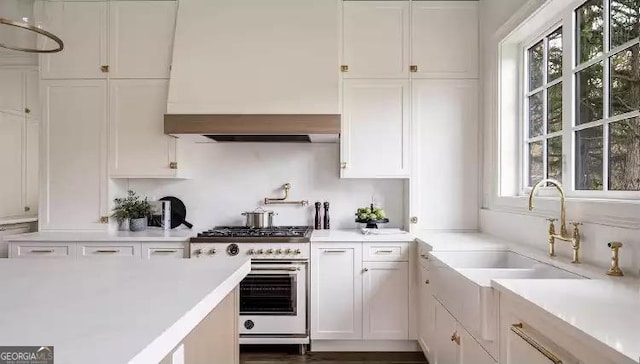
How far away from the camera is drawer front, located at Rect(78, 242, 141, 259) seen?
2848mm

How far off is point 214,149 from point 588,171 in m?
2.76

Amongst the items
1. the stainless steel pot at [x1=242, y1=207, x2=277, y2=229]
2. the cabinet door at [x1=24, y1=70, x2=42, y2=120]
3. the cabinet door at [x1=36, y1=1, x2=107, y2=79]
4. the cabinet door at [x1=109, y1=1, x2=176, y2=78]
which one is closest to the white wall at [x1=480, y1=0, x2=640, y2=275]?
the stainless steel pot at [x1=242, y1=207, x2=277, y2=229]

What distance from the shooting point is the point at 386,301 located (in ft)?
9.30

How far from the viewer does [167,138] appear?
3.08 m

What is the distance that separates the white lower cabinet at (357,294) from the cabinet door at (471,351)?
96 centimetres

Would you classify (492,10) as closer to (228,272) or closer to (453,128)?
(453,128)

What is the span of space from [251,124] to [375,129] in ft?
3.20

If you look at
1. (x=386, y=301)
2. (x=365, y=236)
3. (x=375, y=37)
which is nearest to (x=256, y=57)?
(x=375, y=37)

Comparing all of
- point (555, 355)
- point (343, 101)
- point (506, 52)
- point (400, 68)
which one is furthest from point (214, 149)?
point (555, 355)

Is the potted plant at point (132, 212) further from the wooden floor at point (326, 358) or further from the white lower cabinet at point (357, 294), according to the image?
the white lower cabinet at point (357, 294)

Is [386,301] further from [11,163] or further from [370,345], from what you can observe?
[11,163]

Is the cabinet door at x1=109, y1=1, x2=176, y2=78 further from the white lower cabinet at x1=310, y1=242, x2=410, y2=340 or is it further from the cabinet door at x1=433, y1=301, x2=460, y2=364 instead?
the cabinet door at x1=433, y1=301, x2=460, y2=364

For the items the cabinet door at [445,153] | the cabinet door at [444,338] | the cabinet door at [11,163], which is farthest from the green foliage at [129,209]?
the cabinet door at [444,338]

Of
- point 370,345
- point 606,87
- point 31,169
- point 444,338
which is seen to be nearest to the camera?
point 606,87
